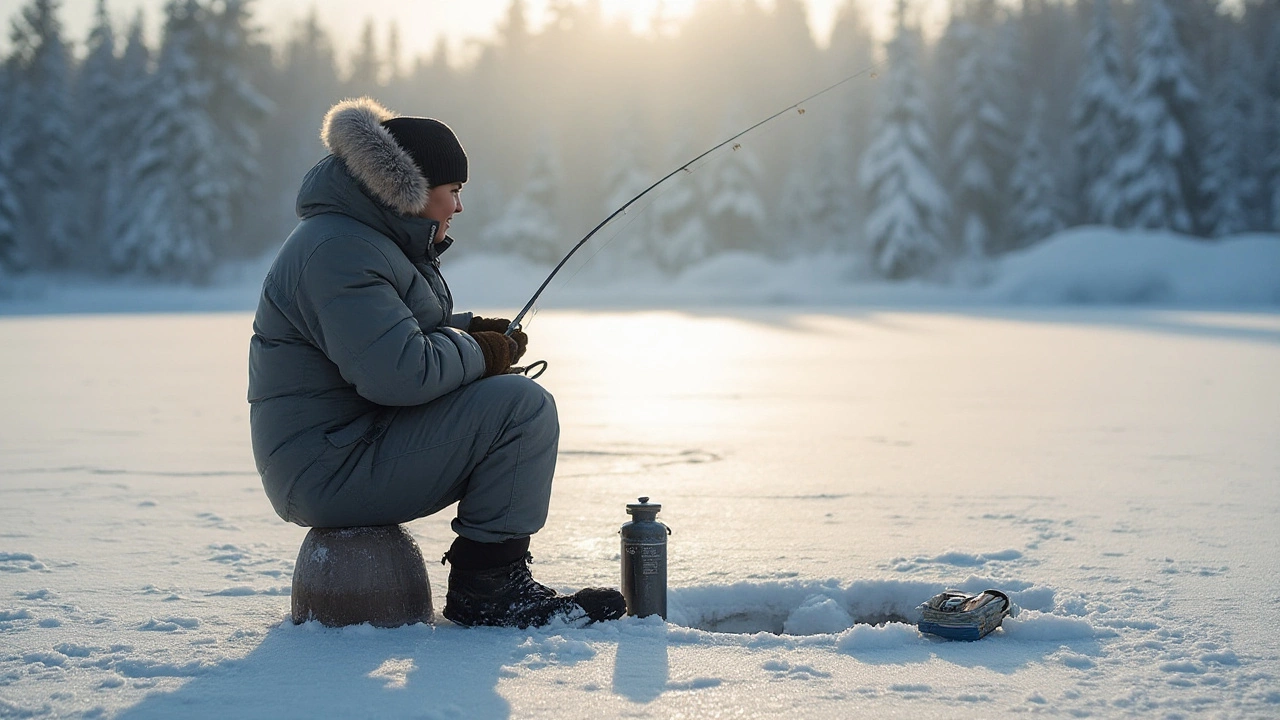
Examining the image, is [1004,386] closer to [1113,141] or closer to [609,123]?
[1113,141]

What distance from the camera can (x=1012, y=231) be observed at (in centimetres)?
4438

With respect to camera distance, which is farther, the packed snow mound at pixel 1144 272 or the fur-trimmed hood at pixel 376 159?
the packed snow mound at pixel 1144 272

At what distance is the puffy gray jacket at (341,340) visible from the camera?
282 cm

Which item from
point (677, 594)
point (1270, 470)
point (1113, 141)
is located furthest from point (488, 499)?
point (1113, 141)

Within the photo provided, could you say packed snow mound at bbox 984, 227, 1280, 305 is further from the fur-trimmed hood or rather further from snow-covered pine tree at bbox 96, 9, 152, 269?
snow-covered pine tree at bbox 96, 9, 152, 269

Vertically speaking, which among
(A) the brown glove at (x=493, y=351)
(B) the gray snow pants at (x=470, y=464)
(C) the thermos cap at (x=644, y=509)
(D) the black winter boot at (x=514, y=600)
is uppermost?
(A) the brown glove at (x=493, y=351)

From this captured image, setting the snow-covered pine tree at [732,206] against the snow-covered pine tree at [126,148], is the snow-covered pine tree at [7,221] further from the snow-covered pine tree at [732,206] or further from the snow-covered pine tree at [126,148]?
the snow-covered pine tree at [732,206]

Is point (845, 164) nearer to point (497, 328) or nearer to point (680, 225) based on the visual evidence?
point (680, 225)

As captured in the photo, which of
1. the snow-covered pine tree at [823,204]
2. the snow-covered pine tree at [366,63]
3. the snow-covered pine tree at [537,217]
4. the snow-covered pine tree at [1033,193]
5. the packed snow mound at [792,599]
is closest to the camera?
the packed snow mound at [792,599]

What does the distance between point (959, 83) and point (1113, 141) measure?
6.01 meters

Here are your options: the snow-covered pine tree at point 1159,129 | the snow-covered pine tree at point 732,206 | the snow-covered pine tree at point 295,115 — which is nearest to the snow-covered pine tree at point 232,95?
the snow-covered pine tree at point 295,115

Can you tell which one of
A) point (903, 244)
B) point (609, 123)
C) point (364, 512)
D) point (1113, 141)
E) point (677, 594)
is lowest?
point (677, 594)

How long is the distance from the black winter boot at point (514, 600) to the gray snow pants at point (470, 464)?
0.12 meters

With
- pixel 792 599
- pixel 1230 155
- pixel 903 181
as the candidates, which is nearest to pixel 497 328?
pixel 792 599
